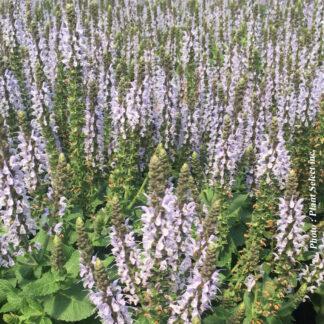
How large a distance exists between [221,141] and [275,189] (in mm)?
1041

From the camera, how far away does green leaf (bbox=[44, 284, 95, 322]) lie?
13.8 feet

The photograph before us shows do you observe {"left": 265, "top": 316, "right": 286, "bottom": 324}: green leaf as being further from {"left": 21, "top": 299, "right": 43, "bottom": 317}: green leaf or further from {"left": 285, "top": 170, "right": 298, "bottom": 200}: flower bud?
{"left": 21, "top": 299, "right": 43, "bottom": 317}: green leaf

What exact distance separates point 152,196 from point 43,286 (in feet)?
6.40

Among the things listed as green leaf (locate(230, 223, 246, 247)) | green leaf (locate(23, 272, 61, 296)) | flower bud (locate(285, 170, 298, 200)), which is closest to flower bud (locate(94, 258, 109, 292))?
green leaf (locate(23, 272, 61, 296))

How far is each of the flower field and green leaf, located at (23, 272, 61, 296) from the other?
0.01m

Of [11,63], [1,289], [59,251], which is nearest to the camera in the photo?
[59,251]

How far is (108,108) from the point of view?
6969 mm

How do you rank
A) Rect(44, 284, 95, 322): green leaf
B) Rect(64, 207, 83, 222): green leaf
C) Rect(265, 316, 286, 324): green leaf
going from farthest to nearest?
Rect(64, 207, 83, 222): green leaf → Rect(265, 316, 286, 324): green leaf → Rect(44, 284, 95, 322): green leaf

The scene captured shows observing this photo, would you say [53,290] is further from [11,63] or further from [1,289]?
[11,63]

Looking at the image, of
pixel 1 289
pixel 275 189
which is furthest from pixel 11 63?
pixel 275 189

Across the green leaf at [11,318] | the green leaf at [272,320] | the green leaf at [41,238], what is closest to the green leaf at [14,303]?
the green leaf at [11,318]

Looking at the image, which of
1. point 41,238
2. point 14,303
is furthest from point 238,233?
point 14,303

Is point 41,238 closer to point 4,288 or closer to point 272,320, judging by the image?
point 4,288

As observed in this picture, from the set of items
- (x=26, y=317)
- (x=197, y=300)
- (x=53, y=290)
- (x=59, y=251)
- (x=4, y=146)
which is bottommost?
(x=26, y=317)
